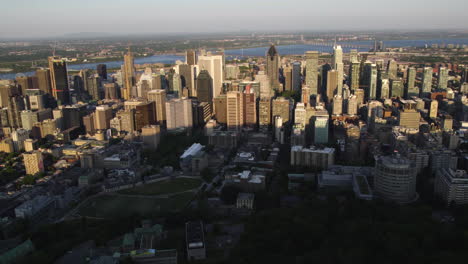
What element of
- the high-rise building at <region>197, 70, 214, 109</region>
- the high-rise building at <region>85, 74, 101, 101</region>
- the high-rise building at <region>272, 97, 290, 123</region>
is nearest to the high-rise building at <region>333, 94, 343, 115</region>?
the high-rise building at <region>272, 97, 290, 123</region>

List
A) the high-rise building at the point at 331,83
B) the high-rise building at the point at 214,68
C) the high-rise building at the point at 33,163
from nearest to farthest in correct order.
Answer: the high-rise building at the point at 33,163 < the high-rise building at the point at 331,83 < the high-rise building at the point at 214,68

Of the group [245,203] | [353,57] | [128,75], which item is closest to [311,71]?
[353,57]

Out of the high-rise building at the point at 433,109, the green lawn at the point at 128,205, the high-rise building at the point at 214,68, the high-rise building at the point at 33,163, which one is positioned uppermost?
the high-rise building at the point at 214,68

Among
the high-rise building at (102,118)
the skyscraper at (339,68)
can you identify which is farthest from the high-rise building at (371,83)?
the high-rise building at (102,118)

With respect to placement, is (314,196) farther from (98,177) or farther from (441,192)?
(98,177)

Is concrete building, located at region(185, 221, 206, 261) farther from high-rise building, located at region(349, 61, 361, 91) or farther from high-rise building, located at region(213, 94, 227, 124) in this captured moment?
high-rise building, located at region(349, 61, 361, 91)

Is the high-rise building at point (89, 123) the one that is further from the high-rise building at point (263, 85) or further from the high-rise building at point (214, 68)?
the high-rise building at point (263, 85)

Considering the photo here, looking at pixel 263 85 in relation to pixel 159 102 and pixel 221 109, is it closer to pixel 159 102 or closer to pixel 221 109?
pixel 221 109

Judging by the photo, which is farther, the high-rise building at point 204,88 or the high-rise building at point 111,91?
the high-rise building at point 111,91
